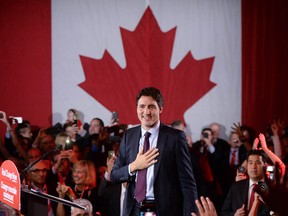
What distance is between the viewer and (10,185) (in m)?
2.73

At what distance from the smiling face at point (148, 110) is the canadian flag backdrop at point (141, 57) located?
4.58 meters

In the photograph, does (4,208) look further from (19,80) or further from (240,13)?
(240,13)

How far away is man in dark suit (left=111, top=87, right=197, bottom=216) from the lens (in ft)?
10.9

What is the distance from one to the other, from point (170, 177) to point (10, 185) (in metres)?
0.95

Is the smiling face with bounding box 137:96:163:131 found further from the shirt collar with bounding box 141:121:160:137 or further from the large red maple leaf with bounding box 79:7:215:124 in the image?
the large red maple leaf with bounding box 79:7:215:124

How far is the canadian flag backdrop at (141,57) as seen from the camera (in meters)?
7.86

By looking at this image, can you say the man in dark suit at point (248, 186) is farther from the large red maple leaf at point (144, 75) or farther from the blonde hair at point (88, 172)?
the large red maple leaf at point (144, 75)

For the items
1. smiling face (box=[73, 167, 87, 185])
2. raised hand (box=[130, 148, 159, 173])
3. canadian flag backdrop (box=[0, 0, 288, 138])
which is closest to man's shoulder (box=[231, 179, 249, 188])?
smiling face (box=[73, 167, 87, 185])

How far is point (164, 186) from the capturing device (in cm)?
332

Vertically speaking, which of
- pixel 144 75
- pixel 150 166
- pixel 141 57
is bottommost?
pixel 150 166

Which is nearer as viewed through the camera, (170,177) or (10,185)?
(10,185)

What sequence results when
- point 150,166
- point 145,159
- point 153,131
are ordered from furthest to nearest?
1. point 153,131
2. point 150,166
3. point 145,159

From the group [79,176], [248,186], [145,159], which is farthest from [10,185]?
[248,186]

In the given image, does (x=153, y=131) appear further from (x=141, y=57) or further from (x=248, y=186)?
(x=141, y=57)
